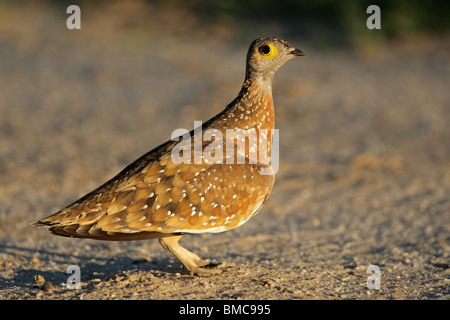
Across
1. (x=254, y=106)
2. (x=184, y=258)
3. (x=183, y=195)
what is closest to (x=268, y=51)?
(x=254, y=106)

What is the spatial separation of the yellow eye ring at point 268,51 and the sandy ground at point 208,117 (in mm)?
2186

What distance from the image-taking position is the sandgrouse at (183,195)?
598cm

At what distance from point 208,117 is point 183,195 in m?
7.98

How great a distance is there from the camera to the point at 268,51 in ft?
22.5

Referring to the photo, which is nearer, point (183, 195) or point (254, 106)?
point (183, 195)

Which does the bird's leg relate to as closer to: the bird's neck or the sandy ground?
the sandy ground

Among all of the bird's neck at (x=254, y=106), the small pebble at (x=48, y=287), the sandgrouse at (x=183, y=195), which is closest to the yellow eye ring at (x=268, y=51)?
the bird's neck at (x=254, y=106)

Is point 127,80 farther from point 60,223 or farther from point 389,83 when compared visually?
point 60,223

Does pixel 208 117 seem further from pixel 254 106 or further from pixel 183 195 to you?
pixel 183 195

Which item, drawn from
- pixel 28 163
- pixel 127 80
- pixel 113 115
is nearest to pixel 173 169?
pixel 28 163

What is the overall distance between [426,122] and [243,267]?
8.24 metres

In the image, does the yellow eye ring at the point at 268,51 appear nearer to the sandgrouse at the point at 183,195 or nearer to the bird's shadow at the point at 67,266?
the sandgrouse at the point at 183,195

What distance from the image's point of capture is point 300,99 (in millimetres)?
15078

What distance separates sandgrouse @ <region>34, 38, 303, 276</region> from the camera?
5984 millimetres
